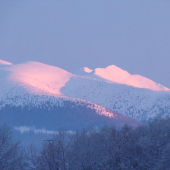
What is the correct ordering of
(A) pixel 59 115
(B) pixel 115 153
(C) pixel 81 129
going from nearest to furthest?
(B) pixel 115 153
(C) pixel 81 129
(A) pixel 59 115

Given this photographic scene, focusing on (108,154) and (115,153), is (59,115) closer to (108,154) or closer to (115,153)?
(108,154)

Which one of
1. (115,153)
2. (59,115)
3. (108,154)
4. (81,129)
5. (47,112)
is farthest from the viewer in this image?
(47,112)

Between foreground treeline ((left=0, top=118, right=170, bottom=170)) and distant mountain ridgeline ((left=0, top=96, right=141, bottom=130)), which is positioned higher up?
distant mountain ridgeline ((left=0, top=96, right=141, bottom=130))

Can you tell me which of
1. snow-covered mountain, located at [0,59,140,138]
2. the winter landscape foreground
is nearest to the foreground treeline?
the winter landscape foreground

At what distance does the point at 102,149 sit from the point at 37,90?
12949 cm

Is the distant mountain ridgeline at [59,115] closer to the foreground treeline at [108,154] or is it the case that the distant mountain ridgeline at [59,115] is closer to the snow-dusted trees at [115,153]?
the snow-dusted trees at [115,153]

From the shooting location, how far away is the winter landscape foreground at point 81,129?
34594 mm

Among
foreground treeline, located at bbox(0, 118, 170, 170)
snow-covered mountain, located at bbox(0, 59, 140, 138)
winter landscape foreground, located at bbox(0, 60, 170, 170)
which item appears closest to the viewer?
foreground treeline, located at bbox(0, 118, 170, 170)

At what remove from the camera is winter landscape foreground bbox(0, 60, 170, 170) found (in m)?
34.6

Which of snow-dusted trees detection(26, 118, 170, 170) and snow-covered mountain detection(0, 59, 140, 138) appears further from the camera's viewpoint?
snow-covered mountain detection(0, 59, 140, 138)

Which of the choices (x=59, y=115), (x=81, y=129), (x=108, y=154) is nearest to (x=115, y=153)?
(x=108, y=154)

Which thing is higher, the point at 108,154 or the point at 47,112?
the point at 47,112

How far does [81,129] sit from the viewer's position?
89.3 meters

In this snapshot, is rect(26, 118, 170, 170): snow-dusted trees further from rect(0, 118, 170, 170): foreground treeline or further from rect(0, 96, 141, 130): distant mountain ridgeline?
rect(0, 96, 141, 130): distant mountain ridgeline
